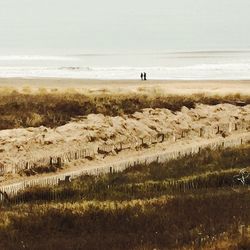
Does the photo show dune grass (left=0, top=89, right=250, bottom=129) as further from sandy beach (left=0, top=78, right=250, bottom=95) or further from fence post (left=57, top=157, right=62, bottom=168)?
fence post (left=57, top=157, right=62, bottom=168)

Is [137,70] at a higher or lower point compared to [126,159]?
higher

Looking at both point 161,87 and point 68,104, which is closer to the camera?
point 68,104

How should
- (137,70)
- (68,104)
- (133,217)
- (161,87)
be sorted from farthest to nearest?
(137,70)
(161,87)
(68,104)
(133,217)

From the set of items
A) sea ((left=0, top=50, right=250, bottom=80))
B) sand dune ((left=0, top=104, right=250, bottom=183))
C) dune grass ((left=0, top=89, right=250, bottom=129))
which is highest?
sea ((left=0, top=50, right=250, bottom=80))

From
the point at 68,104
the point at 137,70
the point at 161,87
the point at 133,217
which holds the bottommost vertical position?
→ the point at 133,217

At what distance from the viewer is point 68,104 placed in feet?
123

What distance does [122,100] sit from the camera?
40188 mm

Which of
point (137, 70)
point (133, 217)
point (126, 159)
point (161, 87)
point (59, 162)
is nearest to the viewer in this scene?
point (133, 217)

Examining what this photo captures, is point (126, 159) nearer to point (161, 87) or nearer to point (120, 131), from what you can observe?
point (120, 131)

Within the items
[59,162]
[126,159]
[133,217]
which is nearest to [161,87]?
[126,159]

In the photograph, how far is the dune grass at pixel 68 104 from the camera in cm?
3384

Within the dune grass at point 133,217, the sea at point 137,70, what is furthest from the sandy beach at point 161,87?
the dune grass at point 133,217

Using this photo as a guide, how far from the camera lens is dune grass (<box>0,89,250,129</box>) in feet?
111


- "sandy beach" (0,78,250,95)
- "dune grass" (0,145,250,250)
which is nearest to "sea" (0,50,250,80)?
"sandy beach" (0,78,250,95)
